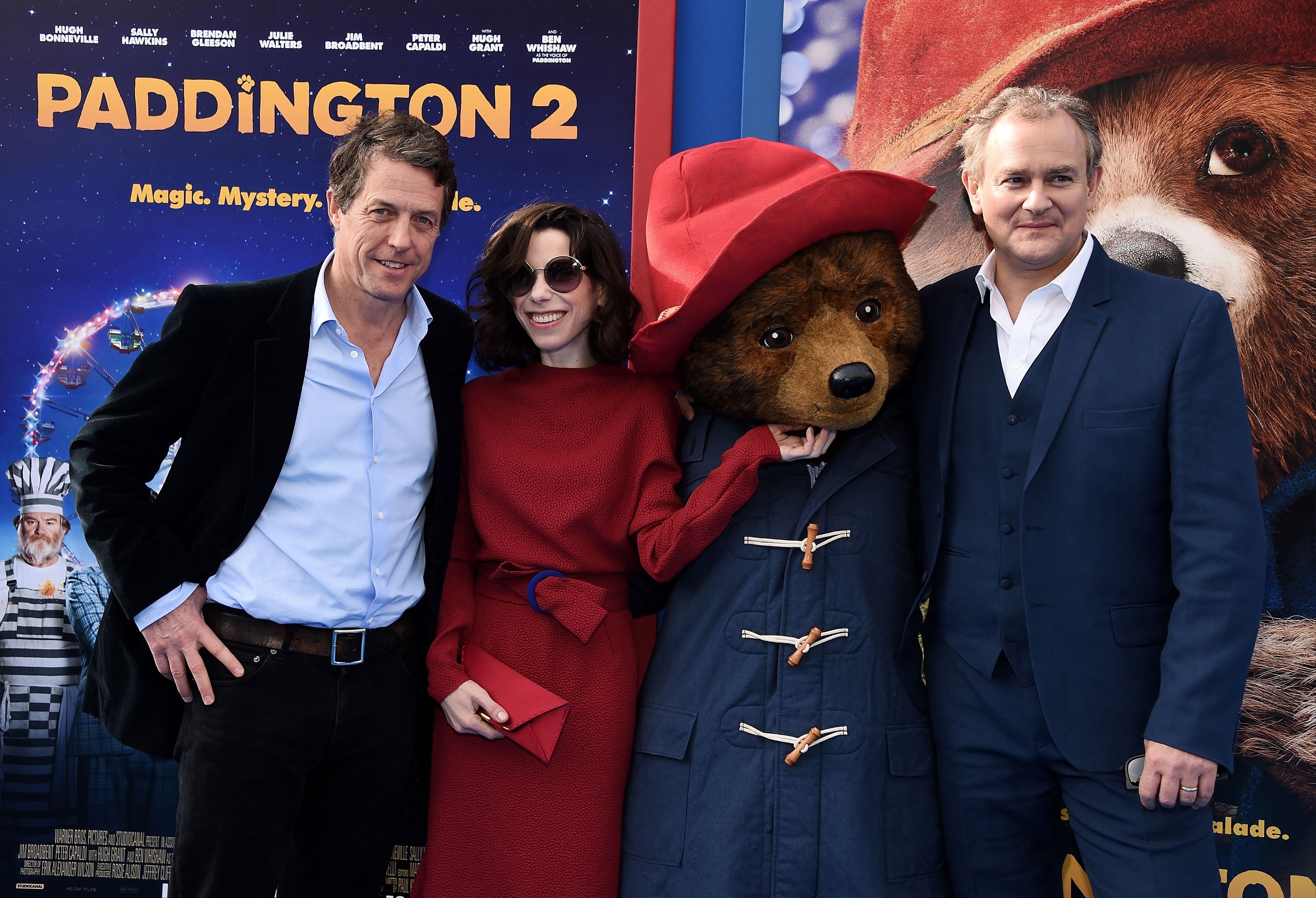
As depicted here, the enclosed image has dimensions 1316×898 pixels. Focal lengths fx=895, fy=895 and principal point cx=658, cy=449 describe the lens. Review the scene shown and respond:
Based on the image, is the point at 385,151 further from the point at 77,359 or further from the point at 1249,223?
the point at 1249,223

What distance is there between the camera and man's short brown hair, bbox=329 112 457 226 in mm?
2035

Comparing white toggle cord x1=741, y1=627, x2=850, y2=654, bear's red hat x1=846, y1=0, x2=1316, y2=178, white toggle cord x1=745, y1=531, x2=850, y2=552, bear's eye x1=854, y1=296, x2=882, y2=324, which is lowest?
white toggle cord x1=741, y1=627, x2=850, y2=654

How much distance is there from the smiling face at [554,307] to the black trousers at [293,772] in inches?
31.5

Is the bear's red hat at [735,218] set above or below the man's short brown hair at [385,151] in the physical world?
below

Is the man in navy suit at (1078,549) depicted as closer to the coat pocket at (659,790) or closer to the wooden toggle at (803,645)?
the wooden toggle at (803,645)

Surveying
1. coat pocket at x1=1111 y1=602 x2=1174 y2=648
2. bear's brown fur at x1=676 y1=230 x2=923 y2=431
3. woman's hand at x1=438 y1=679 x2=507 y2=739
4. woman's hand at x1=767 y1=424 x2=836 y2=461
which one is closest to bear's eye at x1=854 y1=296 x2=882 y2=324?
bear's brown fur at x1=676 y1=230 x2=923 y2=431

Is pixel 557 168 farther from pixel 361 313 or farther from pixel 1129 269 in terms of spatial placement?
pixel 1129 269

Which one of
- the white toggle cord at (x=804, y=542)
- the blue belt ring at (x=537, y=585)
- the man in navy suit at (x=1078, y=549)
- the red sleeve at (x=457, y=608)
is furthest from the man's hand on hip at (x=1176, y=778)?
the red sleeve at (x=457, y=608)

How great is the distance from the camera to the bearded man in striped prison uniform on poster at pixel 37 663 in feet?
8.82

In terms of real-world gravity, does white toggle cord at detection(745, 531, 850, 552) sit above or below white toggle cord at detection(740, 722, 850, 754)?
above

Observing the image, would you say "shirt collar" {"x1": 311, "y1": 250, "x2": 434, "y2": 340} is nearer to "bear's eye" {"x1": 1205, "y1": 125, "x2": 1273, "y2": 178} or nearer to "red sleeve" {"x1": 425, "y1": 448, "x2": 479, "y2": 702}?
"red sleeve" {"x1": 425, "y1": 448, "x2": 479, "y2": 702}

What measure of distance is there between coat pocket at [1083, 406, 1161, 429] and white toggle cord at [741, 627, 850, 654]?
64 cm

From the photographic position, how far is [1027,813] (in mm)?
1868

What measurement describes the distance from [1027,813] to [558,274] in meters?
1.55
